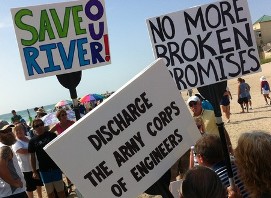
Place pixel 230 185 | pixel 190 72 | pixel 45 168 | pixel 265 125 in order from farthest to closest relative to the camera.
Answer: pixel 265 125
pixel 45 168
pixel 190 72
pixel 230 185

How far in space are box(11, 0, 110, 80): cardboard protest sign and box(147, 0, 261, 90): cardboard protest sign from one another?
1.05 m

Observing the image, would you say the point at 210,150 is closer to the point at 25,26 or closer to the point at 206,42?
the point at 206,42

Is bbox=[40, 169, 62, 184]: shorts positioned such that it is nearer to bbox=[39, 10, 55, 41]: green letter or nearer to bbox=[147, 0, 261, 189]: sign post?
bbox=[39, 10, 55, 41]: green letter

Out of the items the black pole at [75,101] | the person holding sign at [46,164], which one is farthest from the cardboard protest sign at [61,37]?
the person holding sign at [46,164]

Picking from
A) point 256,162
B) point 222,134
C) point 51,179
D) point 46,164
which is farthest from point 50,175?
point 256,162

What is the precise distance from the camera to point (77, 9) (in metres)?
4.01

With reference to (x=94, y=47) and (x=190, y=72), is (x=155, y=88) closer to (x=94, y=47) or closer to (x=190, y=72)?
(x=190, y=72)

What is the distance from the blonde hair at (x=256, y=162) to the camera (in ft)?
7.86

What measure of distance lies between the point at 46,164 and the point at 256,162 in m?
4.17

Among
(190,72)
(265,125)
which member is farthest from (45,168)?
(265,125)

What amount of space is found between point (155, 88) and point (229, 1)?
114 centimetres

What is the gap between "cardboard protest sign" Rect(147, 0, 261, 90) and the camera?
127 inches

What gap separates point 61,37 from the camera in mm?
3939

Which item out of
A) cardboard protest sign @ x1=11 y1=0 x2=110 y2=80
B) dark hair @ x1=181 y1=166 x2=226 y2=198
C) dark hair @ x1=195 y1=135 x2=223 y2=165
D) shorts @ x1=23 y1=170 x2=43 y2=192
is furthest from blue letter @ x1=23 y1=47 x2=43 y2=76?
shorts @ x1=23 y1=170 x2=43 y2=192
